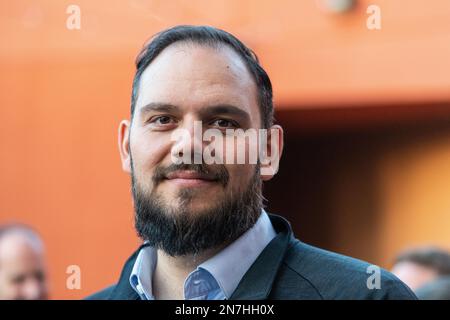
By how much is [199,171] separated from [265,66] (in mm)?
2302

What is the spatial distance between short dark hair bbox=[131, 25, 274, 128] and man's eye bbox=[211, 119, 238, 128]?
3.6 inches

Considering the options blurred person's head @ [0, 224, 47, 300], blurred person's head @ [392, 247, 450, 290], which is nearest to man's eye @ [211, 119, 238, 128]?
blurred person's head @ [0, 224, 47, 300]

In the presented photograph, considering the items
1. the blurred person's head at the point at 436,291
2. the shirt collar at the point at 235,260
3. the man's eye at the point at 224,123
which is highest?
the man's eye at the point at 224,123

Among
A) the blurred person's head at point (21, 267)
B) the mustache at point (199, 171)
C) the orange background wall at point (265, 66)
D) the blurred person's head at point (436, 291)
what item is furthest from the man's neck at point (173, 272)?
the orange background wall at point (265, 66)

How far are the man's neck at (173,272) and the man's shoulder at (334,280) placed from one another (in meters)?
0.12

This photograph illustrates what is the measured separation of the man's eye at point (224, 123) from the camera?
4.09ft

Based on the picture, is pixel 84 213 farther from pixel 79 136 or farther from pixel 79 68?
pixel 79 68

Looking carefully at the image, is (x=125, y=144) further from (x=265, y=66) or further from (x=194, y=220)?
(x=265, y=66)

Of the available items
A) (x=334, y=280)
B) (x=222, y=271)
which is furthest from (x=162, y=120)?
(x=334, y=280)

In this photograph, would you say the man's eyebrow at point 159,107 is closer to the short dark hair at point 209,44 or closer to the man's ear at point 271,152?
the short dark hair at point 209,44

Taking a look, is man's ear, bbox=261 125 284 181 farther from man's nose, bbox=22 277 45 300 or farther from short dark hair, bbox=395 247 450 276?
short dark hair, bbox=395 247 450 276

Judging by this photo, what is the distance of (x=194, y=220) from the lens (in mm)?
1243

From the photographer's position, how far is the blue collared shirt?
1.25m
